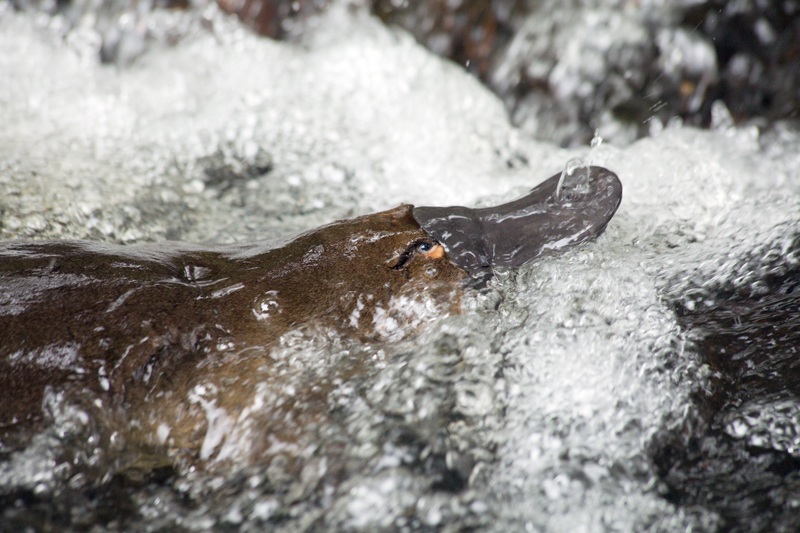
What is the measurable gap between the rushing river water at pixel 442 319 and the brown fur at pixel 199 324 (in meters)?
0.04

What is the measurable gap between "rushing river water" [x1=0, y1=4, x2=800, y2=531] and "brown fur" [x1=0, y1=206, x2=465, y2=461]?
0.14ft

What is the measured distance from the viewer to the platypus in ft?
4.90

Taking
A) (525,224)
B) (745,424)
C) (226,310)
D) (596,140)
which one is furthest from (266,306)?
(596,140)

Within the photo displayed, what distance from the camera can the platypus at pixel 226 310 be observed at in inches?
58.8

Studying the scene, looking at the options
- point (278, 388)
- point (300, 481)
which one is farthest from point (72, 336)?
point (300, 481)

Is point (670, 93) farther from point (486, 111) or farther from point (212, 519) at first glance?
point (212, 519)

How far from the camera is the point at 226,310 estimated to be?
64.4 inches

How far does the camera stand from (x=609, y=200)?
1888 mm

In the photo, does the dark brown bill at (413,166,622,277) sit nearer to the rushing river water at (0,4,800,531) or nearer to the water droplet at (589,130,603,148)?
the rushing river water at (0,4,800,531)

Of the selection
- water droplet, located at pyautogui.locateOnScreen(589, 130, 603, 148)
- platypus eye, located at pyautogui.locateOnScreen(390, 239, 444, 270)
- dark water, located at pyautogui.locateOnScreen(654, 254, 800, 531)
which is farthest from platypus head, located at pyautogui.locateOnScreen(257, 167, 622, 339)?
water droplet, located at pyautogui.locateOnScreen(589, 130, 603, 148)

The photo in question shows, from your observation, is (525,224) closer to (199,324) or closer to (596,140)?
(199,324)

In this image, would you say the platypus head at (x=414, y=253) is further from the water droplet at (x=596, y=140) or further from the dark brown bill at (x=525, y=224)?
the water droplet at (x=596, y=140)

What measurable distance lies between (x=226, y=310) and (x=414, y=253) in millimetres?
447

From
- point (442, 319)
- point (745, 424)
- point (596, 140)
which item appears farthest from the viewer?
point (596, 140)
